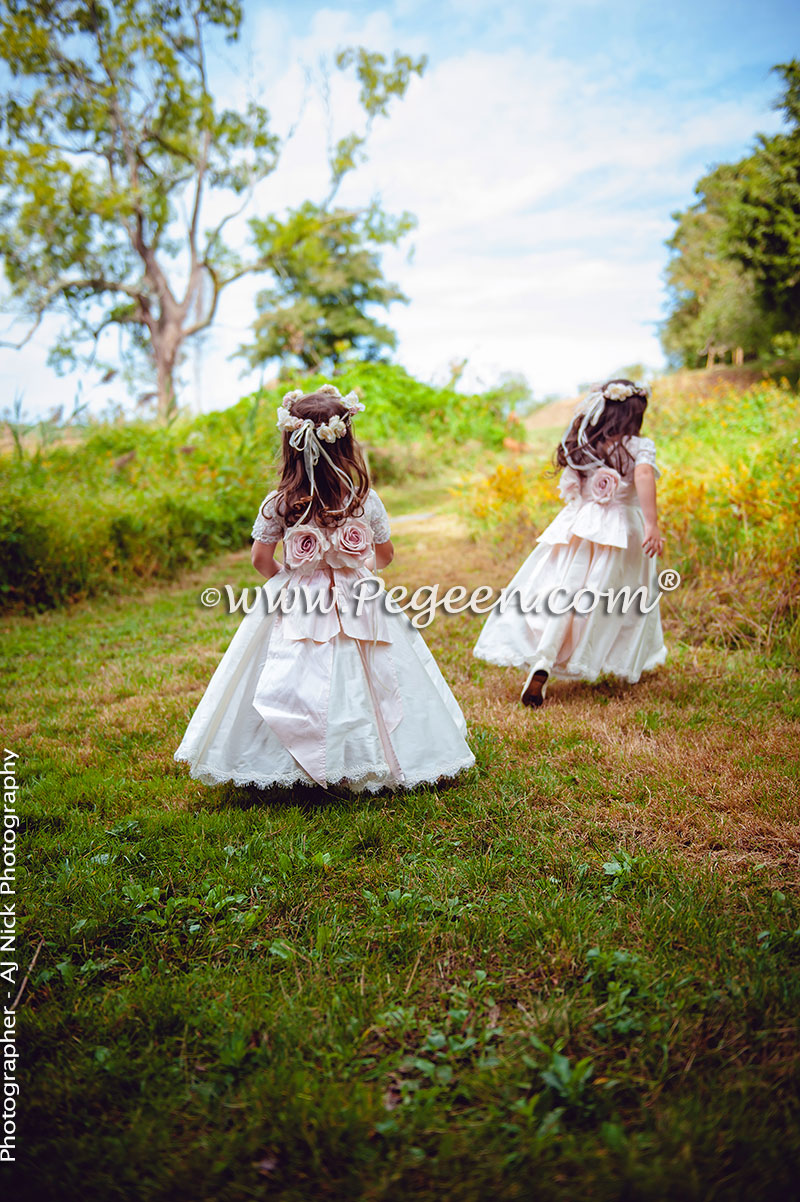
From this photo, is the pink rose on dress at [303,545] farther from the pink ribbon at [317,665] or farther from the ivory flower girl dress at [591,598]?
the ivory flower girl dress at [591,598]

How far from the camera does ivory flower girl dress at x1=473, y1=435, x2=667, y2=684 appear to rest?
402 cm

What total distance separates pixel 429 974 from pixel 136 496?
6100 mm

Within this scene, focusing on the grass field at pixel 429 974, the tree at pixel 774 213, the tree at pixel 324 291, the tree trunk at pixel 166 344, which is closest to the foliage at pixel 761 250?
the tree at pixel 774 213

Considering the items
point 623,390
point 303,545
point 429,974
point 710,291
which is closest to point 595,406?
point 623,390

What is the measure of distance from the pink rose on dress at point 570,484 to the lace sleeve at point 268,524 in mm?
1996

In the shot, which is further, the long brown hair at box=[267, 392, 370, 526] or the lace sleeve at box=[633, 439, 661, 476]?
the lace sleeve at box=[633, 439, 661, 476]

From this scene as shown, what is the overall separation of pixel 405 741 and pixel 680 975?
1.35 meters

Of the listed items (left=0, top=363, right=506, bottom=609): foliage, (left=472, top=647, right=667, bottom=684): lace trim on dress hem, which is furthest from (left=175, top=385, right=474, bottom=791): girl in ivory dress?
(left=472, top=647, right=667, bottom=684): lace trim on dress hem

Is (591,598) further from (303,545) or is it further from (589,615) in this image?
(303,545)

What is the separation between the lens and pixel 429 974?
196 centimetres

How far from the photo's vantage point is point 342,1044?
1706 mm

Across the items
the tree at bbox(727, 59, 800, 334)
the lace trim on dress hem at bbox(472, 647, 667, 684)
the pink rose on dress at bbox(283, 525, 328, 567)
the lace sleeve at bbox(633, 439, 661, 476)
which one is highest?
the tree at bbox(727, 59, 800, 334)

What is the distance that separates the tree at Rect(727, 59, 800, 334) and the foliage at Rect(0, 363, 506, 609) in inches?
339

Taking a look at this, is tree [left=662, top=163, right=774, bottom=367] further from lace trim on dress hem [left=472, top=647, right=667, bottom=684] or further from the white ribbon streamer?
the white ribbon streamer
